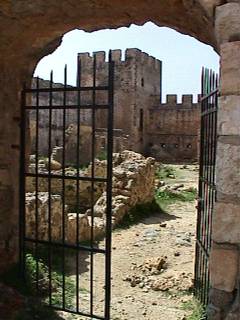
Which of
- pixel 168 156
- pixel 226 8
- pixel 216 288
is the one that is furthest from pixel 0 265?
pixel 168 156

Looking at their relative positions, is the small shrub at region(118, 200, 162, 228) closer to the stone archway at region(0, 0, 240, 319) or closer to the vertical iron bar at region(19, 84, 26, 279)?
the vertical iron bar at region(19, 84, 26, 279)

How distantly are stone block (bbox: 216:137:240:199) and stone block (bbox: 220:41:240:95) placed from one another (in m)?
0.34

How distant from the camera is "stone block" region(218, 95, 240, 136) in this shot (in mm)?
2424

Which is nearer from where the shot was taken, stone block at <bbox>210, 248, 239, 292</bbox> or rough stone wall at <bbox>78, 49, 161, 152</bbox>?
stone block at <bbox>210, 248, 239, 292</bbox>

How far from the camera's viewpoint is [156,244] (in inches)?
289

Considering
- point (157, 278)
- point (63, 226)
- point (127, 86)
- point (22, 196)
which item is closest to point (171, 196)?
point (157, 278)

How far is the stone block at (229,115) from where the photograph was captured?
2.42 m

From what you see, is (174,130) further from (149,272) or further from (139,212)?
(149,272)

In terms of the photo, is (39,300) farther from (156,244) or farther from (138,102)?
(138,102)

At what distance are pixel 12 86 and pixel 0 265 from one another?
81.2 inches

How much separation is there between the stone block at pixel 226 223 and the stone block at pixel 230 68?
2.43 ft

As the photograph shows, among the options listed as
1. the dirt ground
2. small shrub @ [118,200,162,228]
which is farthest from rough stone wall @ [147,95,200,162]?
the dirt ground

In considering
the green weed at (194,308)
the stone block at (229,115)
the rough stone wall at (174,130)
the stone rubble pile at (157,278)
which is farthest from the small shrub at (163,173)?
the stone block at (229,115)

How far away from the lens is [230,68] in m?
2.42
